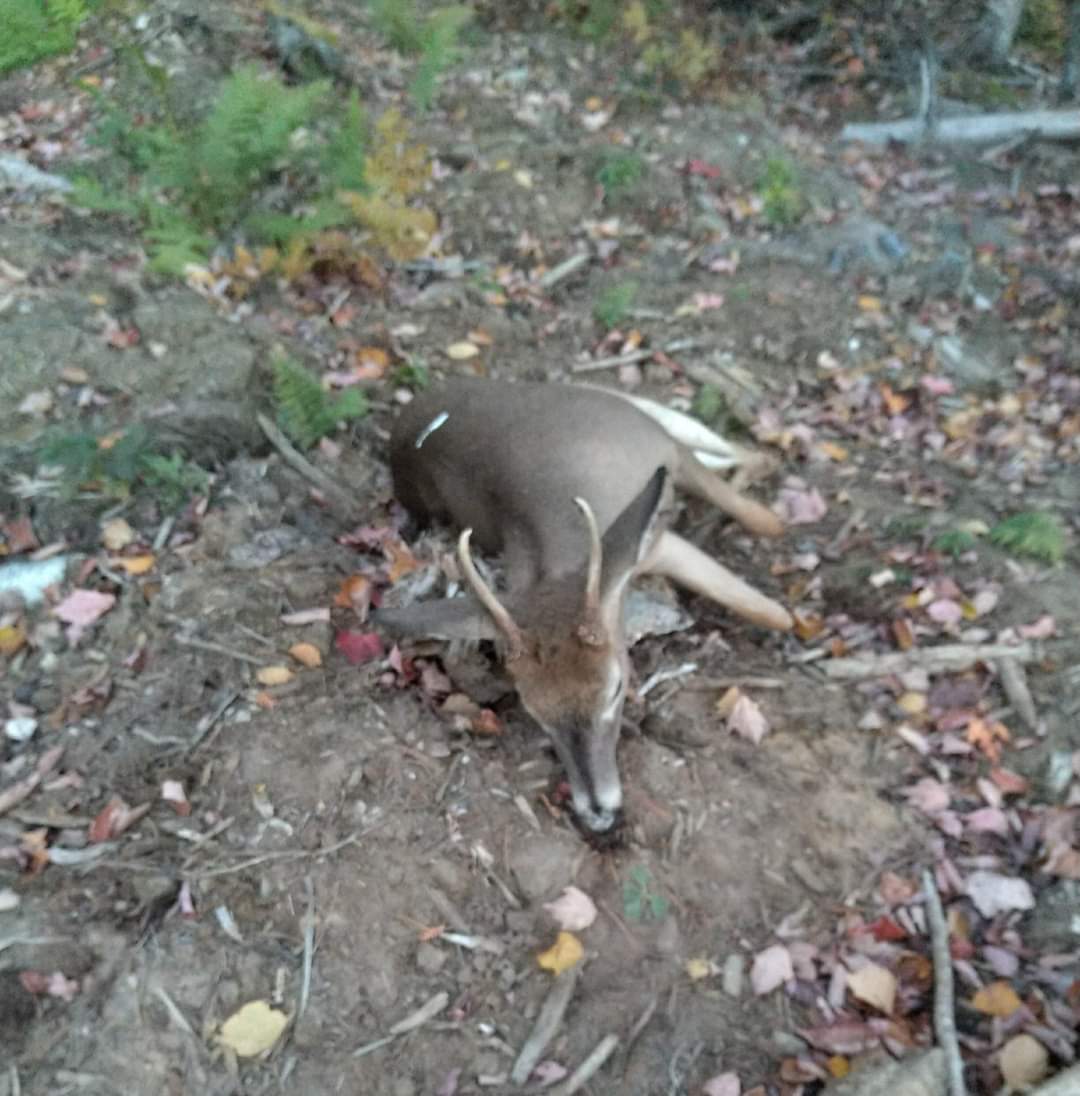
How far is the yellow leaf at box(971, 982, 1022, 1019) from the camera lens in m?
3.92

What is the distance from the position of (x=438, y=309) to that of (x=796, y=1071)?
5313 millimetres

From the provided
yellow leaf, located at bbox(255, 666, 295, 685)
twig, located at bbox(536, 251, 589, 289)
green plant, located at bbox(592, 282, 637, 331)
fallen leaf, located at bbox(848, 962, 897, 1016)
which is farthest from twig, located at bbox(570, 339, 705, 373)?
fallen leaf, located at bbox(848, 962, 897, 1016)

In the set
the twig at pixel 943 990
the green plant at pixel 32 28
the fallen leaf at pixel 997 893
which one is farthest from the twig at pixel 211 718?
the green plant at pixel 32 28

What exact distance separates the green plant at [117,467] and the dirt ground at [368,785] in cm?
12

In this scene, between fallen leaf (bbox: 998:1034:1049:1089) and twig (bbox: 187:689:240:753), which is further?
twig (bbox: 187:689:240:753)

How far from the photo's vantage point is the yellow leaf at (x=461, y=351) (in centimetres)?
734

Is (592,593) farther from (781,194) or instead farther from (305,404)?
(781,194)

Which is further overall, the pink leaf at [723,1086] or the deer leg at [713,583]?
the deer leg at [713,583]

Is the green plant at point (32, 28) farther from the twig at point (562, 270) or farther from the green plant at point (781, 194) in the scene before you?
the green plant at point (781, 194)

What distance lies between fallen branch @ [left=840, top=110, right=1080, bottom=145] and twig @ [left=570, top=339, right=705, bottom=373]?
3213 millimetres

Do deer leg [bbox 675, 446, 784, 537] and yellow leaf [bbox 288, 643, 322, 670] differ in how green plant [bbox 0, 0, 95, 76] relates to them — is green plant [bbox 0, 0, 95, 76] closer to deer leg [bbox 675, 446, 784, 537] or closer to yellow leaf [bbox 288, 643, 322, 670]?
yellow leaf [bbox 288, 643, 322, 670]

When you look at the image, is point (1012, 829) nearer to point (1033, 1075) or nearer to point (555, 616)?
point (1033, 1075)

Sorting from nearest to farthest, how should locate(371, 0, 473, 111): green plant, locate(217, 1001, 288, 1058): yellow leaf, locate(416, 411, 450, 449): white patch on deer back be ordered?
locate(217, 1001, 288, 1058): yellow leaf
locate(416, 411, 450, 449): white patch on deer back
locate(371, 0, 473, 111): green plant

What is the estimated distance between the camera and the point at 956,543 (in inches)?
224
